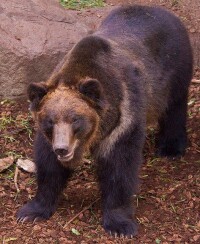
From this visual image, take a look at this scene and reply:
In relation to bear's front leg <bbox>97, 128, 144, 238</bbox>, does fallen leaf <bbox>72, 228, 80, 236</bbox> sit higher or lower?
lower

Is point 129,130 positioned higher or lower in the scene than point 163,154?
higher

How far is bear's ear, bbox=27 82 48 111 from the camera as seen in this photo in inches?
211

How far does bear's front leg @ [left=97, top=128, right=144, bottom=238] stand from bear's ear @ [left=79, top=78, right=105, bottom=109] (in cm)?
57

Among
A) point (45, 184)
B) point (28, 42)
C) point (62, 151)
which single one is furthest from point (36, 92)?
point (28, 42)

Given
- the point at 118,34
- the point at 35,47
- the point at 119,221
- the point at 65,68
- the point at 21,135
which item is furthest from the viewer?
the point at 35,47

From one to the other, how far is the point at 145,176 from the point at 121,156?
4.66 ft

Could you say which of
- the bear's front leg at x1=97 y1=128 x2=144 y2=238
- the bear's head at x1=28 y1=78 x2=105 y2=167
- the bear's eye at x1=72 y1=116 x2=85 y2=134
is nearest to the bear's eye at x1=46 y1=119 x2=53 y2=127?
the bear's head at x1=28 y1=78 x2=105 y2=167

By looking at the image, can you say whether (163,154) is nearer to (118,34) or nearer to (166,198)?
(166,198)

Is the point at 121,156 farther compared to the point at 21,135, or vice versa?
the point at 21,135

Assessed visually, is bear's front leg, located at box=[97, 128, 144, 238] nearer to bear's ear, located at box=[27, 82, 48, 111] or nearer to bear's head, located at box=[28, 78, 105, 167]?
bear's head, located at box=[28, 78, 105, 167]

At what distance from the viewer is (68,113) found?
5207 millimetres

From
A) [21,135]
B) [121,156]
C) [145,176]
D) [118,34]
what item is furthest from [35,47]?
[121,156]

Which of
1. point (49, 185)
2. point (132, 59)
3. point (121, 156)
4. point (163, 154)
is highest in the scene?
point (132, 59)

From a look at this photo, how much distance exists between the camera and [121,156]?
5.80 metres
